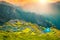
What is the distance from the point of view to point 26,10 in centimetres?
521

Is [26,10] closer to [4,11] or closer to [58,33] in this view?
[4,11]

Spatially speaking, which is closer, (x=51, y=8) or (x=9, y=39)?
(x=9, y=39)

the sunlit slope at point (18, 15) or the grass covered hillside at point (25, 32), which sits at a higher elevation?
the sunlit slope at point (18, 15)

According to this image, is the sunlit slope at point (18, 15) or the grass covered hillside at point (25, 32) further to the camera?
the sunlit slope at point (18, 15)

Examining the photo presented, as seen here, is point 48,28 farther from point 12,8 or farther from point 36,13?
point 12,8

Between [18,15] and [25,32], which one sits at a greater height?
[18,15]

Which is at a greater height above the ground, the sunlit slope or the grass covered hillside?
the sunlit slope

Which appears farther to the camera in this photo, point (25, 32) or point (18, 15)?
point (18, 15)

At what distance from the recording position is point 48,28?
16.9ft

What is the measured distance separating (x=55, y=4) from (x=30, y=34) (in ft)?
3.38

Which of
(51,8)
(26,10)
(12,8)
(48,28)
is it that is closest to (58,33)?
(48,28)

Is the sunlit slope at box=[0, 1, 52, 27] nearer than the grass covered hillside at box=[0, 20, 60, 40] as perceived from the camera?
No

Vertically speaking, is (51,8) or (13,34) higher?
(51,8)

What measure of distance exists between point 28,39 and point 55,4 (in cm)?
117
